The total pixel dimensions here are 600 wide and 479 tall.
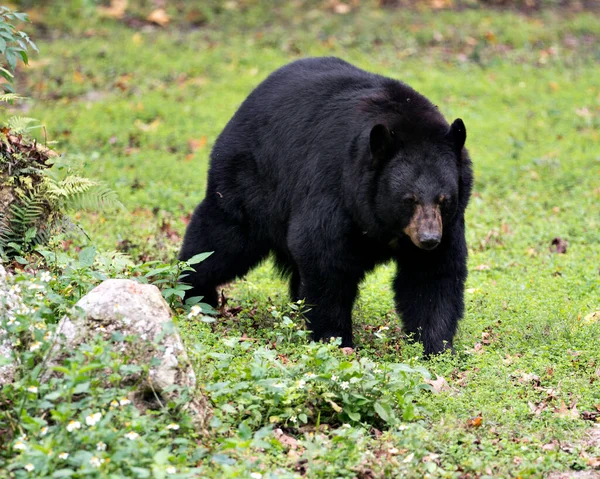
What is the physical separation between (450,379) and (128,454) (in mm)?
2498

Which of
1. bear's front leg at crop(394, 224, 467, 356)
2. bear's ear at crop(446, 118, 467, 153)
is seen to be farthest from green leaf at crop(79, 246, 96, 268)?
bear's ear at crop(446, 118, 467, 153)

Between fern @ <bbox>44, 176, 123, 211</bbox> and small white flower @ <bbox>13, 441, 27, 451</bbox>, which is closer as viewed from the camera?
small white flower @ <bbox>13, 441, 27, 451</bbox>

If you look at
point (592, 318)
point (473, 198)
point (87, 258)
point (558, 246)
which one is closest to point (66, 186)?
point (87, 258)

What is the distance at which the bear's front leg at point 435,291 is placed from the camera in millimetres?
6219

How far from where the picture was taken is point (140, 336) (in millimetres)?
4500

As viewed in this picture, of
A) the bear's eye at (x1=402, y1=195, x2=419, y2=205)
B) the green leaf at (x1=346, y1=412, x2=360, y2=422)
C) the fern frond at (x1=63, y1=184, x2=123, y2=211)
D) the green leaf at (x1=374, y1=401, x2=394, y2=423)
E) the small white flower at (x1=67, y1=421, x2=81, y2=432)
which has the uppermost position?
the bear's eye at (x1=402, y1=195, x2=419, y2=205)

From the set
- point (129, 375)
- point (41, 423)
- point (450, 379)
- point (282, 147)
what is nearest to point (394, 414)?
point (450, 379)

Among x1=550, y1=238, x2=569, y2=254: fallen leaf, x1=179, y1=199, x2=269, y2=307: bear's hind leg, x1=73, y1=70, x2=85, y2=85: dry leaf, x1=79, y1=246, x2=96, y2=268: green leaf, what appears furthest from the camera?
x1=73, y1=70, x2=85, y2=85: dry leaf

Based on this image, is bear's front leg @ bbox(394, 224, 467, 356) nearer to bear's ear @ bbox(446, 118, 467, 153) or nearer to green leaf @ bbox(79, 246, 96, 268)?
bear's ear @ bbox(446, 118, 467, 153)

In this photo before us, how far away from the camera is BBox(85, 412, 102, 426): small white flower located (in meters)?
3.90

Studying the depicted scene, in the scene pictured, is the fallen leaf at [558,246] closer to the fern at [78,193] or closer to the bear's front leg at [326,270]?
the bear's front leg at [326,270]

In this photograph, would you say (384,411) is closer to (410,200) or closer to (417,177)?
(410,200)

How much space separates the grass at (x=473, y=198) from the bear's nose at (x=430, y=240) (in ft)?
2.24

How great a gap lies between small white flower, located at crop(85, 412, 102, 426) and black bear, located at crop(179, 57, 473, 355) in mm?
2593
